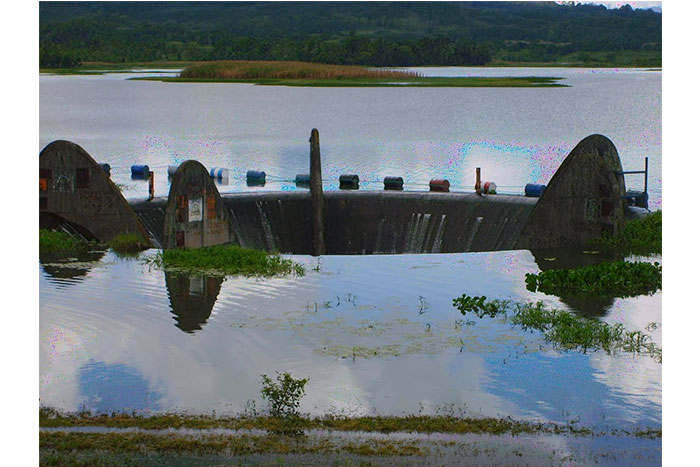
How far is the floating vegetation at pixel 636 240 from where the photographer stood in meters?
24.6

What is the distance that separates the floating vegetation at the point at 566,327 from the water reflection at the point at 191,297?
4193 millimetres

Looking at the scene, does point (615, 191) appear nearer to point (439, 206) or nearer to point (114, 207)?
point (439, 206)

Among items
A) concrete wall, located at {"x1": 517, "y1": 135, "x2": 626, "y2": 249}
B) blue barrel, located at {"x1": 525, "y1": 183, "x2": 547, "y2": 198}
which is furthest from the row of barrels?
concrete wall, located at {"x1": 517, "y1": 135, "x2": 626, "y2": 249}

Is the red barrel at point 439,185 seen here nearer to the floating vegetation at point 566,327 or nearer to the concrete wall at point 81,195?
the concrete wall at point 81,195

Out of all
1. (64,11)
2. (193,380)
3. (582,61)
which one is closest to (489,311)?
(193,380)

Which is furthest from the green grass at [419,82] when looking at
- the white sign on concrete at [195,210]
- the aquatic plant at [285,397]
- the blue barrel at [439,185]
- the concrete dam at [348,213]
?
the aquatic plant at [285,397]

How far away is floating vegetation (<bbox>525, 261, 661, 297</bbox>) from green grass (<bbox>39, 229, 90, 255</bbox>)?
906 centimetres

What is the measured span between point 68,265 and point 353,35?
9591 cm

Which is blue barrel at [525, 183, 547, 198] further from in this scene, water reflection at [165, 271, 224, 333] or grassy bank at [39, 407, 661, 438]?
grassy bank at [39, 407, 661, 438]

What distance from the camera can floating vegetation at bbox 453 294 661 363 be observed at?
17.5m

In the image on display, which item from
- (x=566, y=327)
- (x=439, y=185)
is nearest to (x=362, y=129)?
(x=439, y=185)

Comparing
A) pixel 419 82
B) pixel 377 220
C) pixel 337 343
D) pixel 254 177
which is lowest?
pixel 337 343

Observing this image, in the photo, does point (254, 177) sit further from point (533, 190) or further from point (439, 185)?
point (533, 190)

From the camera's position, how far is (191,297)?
20.4 metres
